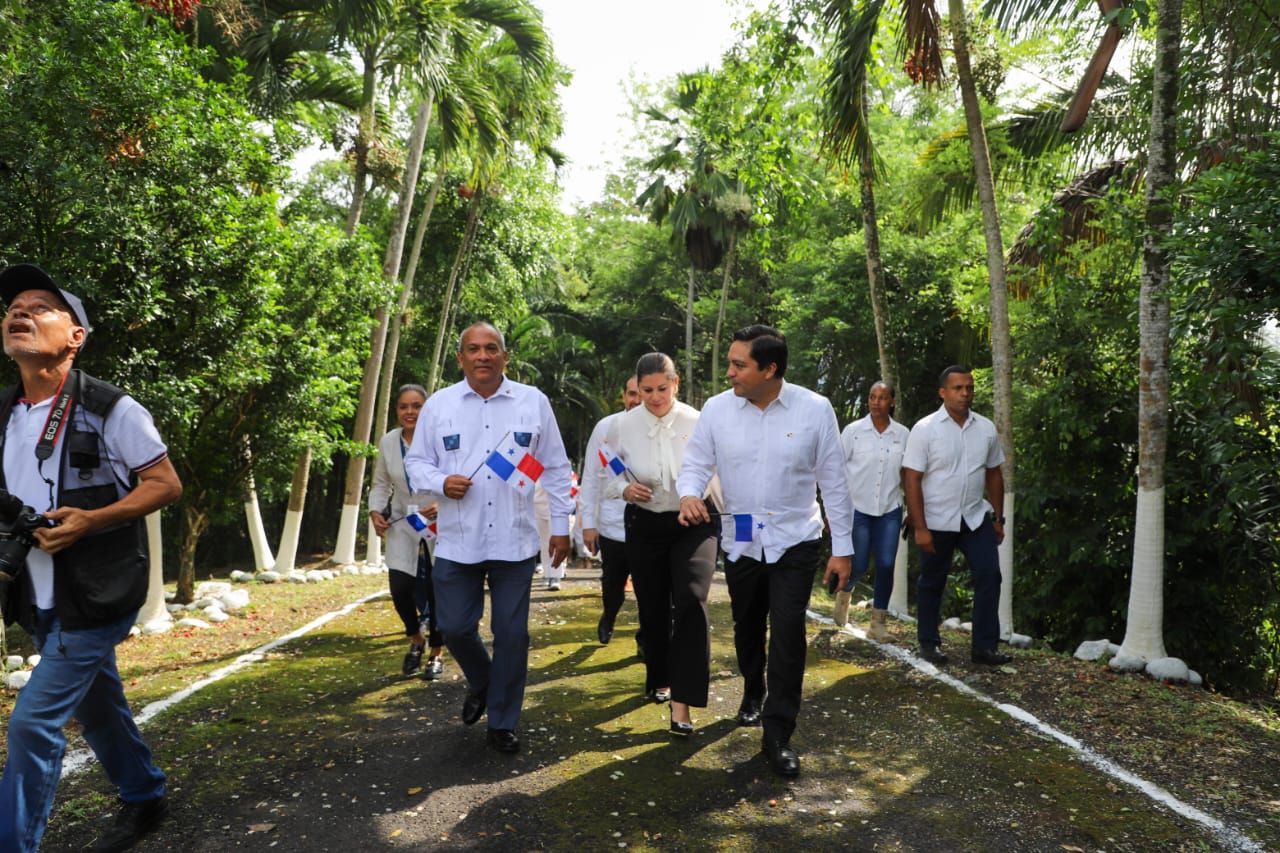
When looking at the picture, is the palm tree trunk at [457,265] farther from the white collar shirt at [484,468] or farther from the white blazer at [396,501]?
the white collar shirt at [484,468]

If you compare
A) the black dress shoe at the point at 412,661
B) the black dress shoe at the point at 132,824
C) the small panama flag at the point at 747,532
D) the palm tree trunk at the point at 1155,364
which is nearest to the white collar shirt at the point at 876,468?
the palm tree trunk at the point at 1155,364

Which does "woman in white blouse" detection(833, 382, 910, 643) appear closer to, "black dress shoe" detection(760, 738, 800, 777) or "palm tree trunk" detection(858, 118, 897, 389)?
"black dress shoe" detection(760, 738, 800, 777)

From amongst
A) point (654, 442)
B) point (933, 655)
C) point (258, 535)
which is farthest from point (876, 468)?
point (258, 535)

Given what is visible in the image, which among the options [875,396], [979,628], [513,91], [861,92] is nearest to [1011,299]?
[861,92]

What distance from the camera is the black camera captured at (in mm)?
3391

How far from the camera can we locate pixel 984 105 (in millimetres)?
15539

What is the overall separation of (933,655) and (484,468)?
4153mm

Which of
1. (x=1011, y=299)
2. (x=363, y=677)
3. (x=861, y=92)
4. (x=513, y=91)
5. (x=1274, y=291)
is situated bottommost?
(x=363, y=677)

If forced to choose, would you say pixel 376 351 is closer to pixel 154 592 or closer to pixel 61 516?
pixel 154 592

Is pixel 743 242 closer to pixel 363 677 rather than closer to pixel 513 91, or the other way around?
pixel 513 91

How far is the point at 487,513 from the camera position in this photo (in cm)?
542

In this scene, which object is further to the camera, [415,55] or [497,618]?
[415,55]

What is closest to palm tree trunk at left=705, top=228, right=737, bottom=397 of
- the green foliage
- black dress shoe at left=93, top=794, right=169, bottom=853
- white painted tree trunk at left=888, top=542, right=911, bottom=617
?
white painted tree trunk at left=888, top=542, right=911, bottom=617

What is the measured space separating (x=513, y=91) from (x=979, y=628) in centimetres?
1665
